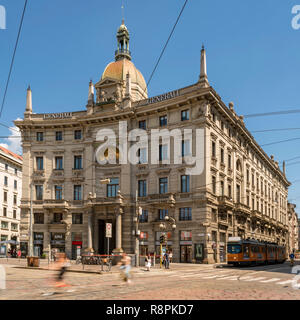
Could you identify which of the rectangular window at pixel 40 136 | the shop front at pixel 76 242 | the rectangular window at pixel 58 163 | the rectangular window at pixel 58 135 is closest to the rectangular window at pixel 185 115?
the rectangular window at pixel 58 135

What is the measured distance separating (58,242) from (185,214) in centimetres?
1771

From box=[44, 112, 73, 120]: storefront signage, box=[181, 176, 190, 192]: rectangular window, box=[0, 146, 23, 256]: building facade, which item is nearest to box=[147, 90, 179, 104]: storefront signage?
box=[181, 176, 190, 192]: rectangular window

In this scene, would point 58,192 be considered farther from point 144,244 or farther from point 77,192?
point 144,244

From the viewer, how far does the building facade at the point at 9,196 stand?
231 feet

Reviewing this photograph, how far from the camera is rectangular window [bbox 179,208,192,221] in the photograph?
43.0 m

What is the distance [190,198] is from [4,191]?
4207cm

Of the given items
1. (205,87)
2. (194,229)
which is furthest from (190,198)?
(205,87)

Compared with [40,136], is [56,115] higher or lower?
higher

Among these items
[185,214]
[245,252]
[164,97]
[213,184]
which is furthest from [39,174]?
[245,252]

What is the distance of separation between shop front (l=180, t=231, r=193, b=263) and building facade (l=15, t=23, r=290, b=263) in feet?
0.35

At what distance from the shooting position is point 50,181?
51844mm

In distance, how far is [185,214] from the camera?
43.4 m

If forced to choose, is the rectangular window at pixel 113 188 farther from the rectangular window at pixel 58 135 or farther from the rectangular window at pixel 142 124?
the rectangular window at pixel 58 135

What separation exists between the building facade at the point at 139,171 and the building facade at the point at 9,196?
20863 millimetres
